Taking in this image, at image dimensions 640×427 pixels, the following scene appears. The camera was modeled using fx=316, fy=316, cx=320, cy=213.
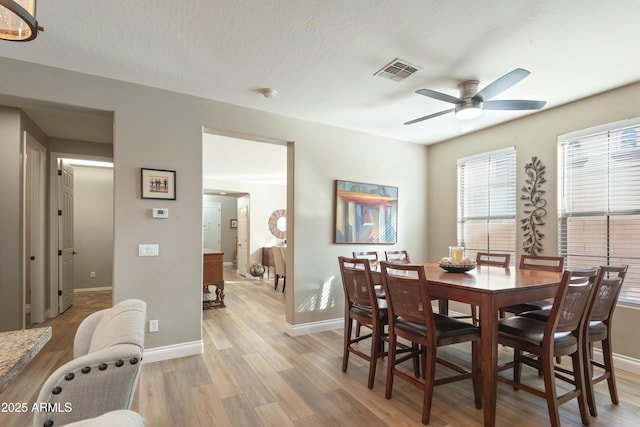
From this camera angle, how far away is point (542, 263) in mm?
3514

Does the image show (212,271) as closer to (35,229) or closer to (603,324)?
(35,229)

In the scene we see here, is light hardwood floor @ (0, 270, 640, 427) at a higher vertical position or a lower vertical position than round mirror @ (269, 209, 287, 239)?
lower

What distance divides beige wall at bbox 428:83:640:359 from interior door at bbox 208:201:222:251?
311 inches

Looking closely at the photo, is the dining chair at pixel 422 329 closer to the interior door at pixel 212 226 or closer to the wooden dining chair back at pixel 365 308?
the wooden dining chair back at pixel 365 308

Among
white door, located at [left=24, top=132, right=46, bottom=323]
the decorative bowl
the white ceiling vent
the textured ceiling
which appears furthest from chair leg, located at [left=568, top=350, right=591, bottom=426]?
white door, located at [left=24, top=132, right=46, bottom=323]

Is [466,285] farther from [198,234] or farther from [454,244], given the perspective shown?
[454,244]

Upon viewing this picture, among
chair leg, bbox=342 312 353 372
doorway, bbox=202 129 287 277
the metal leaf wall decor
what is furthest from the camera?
doorway, bbox=202 129 287 277

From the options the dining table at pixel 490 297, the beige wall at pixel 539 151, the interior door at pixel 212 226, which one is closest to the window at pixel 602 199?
the beige wall at pixel 539 151

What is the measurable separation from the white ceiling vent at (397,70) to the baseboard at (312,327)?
2.87 m

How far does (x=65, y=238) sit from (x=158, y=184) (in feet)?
9.78

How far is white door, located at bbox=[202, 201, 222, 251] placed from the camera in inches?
424

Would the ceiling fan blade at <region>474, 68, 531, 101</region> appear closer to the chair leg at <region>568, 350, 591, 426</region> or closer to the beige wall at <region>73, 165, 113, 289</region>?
the chair leg at <region>568, 350, 591, 426</region>

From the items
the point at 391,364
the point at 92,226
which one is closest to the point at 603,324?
the point at 391,364

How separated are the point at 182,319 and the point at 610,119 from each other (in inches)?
182
